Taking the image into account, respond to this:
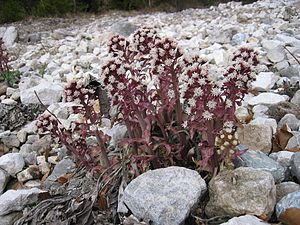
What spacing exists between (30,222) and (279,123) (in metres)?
1.63

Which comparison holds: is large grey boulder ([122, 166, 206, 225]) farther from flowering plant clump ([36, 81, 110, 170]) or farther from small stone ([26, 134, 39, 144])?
small stone ([26, 134, 39, 144])

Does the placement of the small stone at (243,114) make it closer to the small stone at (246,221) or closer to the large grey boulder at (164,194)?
the large grey boulder at (164,194)

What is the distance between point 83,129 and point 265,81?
1869mm

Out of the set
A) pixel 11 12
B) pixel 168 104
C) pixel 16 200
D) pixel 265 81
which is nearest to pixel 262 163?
pixel 168 104

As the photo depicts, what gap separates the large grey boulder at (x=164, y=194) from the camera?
1966 millimetres

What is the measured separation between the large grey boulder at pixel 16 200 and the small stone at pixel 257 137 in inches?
46.7

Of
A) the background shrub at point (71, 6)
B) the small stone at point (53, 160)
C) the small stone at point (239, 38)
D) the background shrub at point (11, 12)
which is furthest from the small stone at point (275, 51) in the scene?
the background shrub at point (11, 12)

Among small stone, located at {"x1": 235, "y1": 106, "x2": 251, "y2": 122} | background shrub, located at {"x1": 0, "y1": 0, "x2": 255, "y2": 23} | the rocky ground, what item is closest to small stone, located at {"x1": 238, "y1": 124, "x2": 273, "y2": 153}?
the rocky ground

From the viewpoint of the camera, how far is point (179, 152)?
7.44 ft

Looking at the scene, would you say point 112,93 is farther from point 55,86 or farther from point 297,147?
point 55,86

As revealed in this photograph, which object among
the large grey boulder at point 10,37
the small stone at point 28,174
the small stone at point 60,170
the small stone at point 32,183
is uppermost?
the small stone at point 60,170

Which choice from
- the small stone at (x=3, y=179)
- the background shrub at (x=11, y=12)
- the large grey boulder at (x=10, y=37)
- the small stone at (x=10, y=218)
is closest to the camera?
the small stone at (x=10, y=218)

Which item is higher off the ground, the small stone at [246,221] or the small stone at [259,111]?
the small stone at [246,221]

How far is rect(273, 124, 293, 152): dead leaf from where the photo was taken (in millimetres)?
2614
